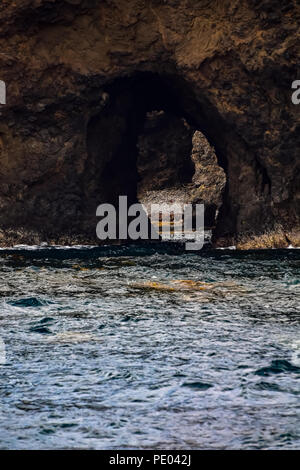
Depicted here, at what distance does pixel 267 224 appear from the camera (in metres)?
28.5

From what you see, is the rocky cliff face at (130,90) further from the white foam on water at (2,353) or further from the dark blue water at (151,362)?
the white foam on water at (2,353)

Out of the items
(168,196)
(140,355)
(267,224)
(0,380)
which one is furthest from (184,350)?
(168,196)

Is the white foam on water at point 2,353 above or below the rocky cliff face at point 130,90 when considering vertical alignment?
below

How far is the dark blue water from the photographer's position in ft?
24.5

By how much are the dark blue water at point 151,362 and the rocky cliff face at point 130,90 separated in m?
10.2

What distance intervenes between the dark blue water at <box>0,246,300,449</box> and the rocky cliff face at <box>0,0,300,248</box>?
10216 mm

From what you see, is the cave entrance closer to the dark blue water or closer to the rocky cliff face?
the rocky cliff face

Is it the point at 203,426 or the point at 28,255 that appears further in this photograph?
the point at 28,255

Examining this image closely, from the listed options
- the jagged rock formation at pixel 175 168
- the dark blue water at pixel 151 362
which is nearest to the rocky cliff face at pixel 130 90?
the dark blue water at pixel 151 362

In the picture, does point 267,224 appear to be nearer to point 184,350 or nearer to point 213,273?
point 213,273

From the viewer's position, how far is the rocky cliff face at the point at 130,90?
27.4 meters

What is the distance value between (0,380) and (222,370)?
3.00m
